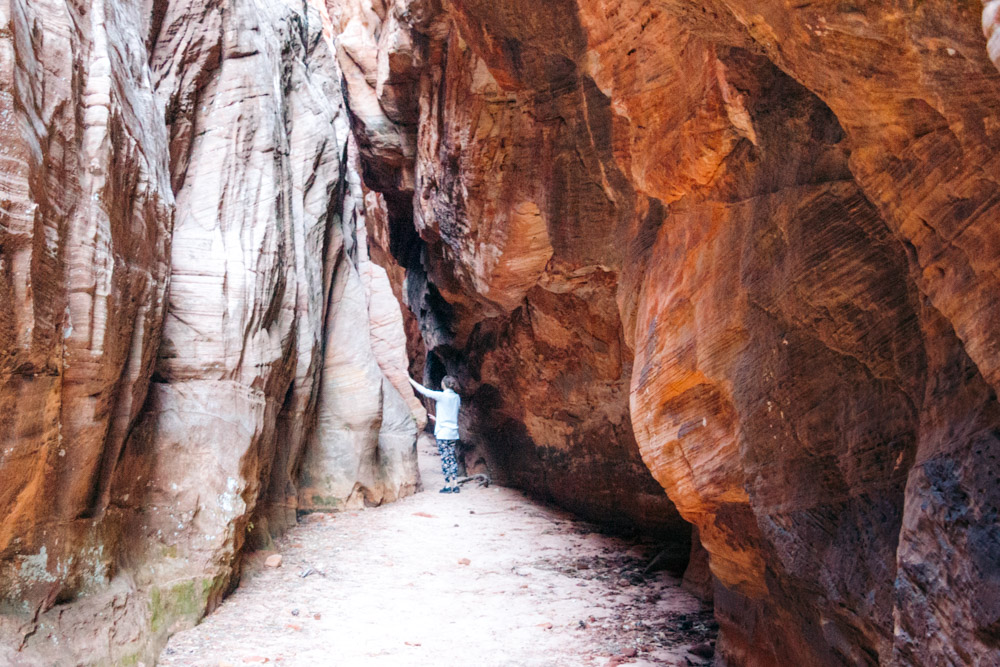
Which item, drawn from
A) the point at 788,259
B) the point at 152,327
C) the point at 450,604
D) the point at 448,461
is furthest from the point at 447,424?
the point at 788,259

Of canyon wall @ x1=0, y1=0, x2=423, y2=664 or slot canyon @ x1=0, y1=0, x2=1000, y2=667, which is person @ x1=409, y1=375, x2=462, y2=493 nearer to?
slot canyon @ x1=0, y1=0, x2=1000, y2=667

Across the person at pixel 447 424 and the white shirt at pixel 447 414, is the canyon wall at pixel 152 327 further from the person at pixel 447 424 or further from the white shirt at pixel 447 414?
the white shirt at pixel 447 414

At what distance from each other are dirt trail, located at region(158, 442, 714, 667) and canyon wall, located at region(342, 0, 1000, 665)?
2.91 ft

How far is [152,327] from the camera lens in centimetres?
542

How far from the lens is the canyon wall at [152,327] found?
394 centimetres

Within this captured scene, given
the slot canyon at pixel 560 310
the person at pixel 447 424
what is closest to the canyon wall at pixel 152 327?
the slot canyon at pixel 560 310

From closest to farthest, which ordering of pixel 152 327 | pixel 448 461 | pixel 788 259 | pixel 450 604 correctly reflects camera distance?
1. pixel 788 259
2. pixel 152 327
3. pixel 450 604
4. pixel 448 461

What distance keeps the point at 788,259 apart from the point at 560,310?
4.75m

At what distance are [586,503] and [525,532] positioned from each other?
115 centimetres

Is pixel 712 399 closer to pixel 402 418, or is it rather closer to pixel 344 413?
pixel 344 413

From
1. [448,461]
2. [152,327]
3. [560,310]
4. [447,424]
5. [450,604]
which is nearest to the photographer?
[152,327]

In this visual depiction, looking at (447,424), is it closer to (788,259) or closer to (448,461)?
(448,461)

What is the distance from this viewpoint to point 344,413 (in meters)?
9.67

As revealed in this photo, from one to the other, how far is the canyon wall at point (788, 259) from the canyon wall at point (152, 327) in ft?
8.37
